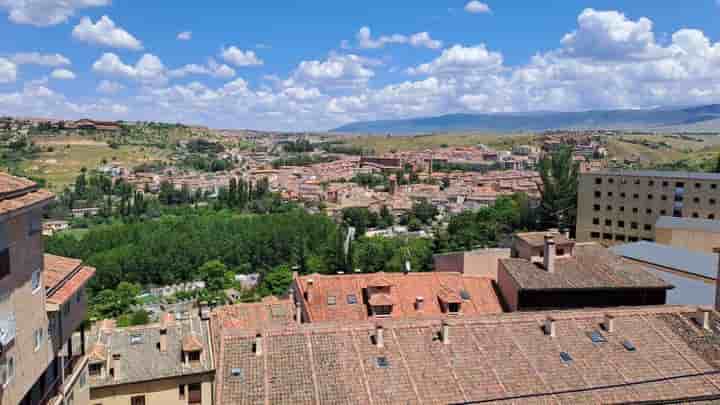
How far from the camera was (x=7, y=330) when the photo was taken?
11320mm

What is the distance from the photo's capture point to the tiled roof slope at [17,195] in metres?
11.5

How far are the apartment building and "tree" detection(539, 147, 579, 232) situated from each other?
10.8 feet

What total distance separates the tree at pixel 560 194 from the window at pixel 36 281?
63193 millimetres

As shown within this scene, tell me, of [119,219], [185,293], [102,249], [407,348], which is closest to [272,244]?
[185,293]

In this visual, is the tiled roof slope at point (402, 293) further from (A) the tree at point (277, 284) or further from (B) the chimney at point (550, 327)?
(A) the tree at point (277, 284)

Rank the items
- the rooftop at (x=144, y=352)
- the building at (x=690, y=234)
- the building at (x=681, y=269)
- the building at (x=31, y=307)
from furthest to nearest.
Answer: the building at (x=690, y=234), the building at (x=681, y=269), the rooftop at (x=144, y=352), the building at (x=31, y=307)

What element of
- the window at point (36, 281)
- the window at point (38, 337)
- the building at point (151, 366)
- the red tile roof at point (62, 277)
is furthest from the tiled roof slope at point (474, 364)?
the window at point (36, 281)

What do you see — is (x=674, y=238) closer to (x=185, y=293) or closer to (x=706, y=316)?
(x=706, y=316)

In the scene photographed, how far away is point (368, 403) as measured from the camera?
17.1m

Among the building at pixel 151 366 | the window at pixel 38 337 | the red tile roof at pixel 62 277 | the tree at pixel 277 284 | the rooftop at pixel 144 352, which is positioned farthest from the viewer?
the tree at pixel 277 284

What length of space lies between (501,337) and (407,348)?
348 centimetres

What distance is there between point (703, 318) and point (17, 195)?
22.5 metres

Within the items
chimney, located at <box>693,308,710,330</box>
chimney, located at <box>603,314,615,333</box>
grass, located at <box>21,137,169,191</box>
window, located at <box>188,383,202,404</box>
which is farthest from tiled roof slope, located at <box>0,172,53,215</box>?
grass, located at <box>21,137,169,191</box>

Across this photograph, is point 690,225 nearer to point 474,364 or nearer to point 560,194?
point 560,194
